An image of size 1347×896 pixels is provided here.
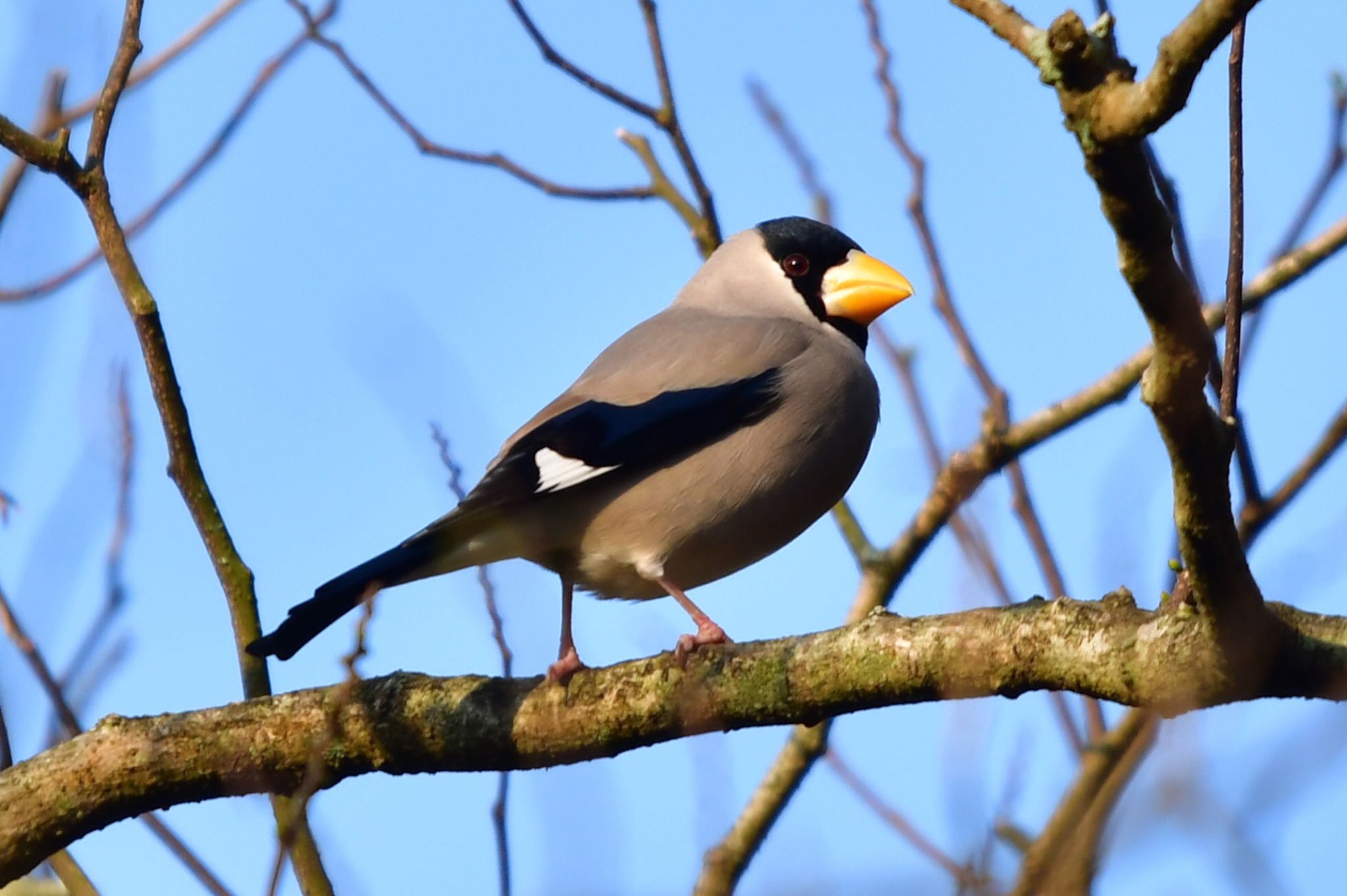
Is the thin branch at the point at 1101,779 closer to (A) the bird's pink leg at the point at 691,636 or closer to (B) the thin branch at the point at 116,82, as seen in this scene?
(A) the bird's pink leg at the point at 691,636

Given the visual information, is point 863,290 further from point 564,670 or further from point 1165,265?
point 1165,265

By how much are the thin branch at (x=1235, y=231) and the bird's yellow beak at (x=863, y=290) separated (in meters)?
3.53

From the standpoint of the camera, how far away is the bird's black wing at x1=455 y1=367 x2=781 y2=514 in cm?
515

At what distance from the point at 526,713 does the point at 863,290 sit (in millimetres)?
3140

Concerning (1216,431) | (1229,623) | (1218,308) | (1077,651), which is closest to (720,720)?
(1077,651)

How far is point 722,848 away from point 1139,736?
63.8 inches

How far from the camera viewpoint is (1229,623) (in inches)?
114

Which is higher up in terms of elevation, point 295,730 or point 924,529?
point 924,529

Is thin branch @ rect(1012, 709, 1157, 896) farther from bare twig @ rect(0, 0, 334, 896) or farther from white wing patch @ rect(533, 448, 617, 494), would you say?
bare twig @ rect(0, 0, 334, 896)

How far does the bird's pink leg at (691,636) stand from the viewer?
13.1 feet

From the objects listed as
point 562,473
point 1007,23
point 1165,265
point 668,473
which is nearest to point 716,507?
point 668,473

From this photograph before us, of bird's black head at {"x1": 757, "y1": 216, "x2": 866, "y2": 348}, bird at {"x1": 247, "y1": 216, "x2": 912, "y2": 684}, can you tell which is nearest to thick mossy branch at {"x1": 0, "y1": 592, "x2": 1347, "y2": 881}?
bird at {"x1": 247, "y1": 216, "x2": 912, "y2": 684}

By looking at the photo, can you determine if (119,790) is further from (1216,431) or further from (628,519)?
(1216,431)

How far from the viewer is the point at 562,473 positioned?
518cm
